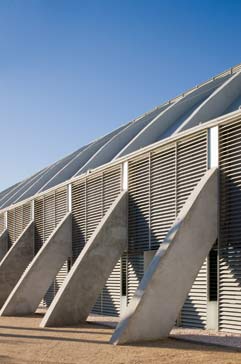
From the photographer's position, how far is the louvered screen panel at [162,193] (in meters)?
19.6

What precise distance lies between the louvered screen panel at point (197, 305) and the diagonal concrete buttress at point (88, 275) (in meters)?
3.33

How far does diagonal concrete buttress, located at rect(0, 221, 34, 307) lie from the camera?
29703 mm

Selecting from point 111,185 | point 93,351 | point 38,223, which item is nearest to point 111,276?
point 111,185

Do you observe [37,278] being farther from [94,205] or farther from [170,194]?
[170,194]

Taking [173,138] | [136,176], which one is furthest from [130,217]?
[173,138]

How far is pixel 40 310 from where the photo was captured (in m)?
27.4

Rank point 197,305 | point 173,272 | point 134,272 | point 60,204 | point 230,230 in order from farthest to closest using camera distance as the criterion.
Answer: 1. point 60,204
2. point 134,272
3. point 197,305
4. point 230,230
5. point 173,272

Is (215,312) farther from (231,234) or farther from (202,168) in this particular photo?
(202,168)

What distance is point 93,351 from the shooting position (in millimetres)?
13414

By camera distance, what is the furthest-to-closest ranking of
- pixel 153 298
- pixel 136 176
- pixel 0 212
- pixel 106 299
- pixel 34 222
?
pixel 0 212
pixel 34 222
pixel 106 299
pixel 136 176
pixel 153 298

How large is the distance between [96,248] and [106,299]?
13.3 ft

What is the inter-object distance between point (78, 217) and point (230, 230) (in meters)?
11.0

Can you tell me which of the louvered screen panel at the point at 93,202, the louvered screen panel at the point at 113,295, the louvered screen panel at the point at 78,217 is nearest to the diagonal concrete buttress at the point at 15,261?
the louvered screen panel at the point at 78,217

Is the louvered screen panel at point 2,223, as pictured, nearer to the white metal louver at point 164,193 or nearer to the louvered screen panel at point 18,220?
the louvered screen panel at point 18,220
